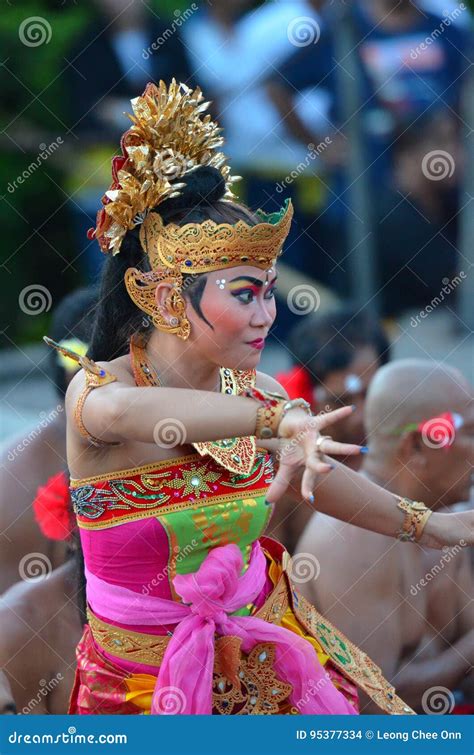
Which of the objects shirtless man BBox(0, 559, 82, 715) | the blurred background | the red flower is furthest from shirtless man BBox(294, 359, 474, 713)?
Result: the blurred background

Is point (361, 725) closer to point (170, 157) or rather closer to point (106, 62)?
point (170, 157)

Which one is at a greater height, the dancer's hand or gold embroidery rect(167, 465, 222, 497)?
the dancer's hand

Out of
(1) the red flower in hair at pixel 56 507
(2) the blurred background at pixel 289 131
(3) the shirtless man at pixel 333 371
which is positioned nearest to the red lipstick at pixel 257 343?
(1) the red flower in hair at pixel 56 507

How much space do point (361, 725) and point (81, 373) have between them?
3.38ft

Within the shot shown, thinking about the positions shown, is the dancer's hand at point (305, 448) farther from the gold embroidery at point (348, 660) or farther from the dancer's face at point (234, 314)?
the gold embroidery at point (348, 660)

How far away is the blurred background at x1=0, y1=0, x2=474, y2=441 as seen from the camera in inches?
263

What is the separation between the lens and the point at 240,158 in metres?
6.91

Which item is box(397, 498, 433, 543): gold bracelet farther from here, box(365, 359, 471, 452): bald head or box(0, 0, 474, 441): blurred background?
box(0, 0, 474, 441): blurred background

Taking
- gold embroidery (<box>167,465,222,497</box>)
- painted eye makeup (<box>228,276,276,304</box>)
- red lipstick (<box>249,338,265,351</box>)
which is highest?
painted eye makeup (<box>228,276,276,304</box>)

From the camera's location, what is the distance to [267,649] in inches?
121

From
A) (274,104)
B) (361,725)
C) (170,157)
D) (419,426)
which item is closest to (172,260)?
(170,157)

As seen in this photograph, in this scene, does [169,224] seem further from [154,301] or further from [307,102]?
[307,102]

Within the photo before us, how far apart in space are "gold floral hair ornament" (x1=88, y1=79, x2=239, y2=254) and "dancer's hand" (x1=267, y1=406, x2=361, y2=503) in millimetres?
665

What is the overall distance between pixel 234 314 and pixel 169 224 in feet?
0.84
